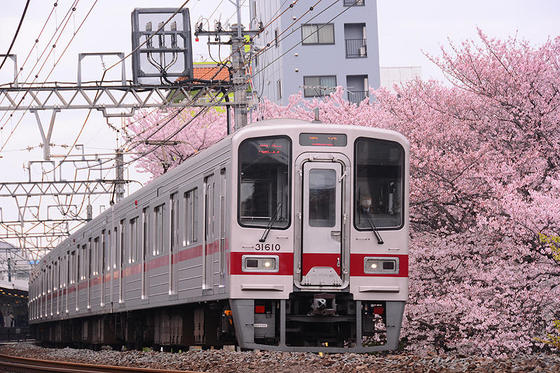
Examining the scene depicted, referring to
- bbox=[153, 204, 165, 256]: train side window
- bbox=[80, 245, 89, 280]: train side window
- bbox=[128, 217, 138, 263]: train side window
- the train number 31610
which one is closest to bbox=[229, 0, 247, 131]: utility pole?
bbox=[128, 217, 138, 263]: train side window

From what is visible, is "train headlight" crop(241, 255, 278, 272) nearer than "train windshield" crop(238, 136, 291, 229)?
Yes

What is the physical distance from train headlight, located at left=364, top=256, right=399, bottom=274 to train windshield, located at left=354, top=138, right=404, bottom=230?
0.35 meters

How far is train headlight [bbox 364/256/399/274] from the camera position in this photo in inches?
413

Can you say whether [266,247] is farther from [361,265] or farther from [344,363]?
[344,363]

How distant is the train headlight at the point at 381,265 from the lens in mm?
10478

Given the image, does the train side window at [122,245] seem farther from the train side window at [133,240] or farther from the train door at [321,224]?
the train door at [321,224]

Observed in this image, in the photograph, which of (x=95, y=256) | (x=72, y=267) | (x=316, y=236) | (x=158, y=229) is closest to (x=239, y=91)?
(x=95, y=256)

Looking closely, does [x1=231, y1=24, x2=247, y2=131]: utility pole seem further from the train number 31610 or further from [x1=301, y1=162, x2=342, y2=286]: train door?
the train number 31610

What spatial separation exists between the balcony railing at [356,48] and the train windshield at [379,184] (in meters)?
29.0

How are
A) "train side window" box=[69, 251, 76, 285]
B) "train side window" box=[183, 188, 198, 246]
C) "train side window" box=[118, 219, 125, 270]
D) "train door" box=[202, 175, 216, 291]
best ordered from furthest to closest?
"train side window" box=[69, 251, 76, 285]
"train side window" box=[118, 219, 125, 270]
"train side window" box=[183, 188, 198, 246]
"train door" box=[202, 175, 216, 291]

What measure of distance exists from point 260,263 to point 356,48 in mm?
30080

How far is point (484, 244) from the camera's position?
15.3m

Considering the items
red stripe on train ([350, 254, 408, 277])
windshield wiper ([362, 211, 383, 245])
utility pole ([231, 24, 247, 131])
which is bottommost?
red stripe on train ([350, 254, 408, 277])

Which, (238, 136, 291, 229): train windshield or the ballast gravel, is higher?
(238, 136, 291, 229): train windshield
